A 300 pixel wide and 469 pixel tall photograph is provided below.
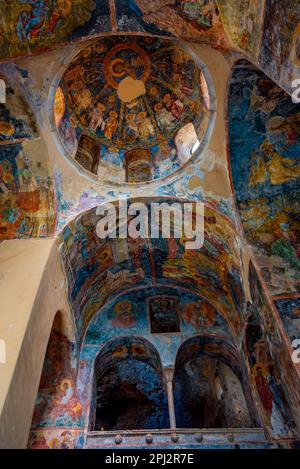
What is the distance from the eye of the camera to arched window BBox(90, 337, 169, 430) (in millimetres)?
12086

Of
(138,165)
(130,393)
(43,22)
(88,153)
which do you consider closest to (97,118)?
(88,153)

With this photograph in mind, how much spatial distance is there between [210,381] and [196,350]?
3604mm

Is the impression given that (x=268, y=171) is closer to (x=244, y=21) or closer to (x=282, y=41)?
(x=244, y=21)

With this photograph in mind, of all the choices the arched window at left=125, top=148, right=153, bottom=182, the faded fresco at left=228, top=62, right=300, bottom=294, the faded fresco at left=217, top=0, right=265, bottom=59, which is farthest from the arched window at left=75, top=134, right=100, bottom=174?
the faded fresco at left=217, top=0, right=265, bottom=59

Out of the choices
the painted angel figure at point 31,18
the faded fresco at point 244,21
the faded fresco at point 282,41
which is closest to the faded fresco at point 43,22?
the painted angel figure at point 31,18

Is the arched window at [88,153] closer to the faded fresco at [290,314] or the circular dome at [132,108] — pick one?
the circular dome at [132,108]

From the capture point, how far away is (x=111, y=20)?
637cm

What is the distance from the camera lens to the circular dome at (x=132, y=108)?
8391 mm

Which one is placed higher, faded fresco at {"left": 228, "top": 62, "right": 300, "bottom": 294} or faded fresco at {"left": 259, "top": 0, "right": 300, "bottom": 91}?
faded fresco at {"left": 228, "top": 62, "right": 300, "bottom": 294}

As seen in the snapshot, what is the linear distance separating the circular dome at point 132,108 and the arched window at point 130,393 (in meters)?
6.28

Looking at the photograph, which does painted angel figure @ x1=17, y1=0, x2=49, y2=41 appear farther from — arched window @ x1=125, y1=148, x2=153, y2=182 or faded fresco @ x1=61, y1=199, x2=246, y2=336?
arched window @ x1=125, y1=148, x2=153, y2=182

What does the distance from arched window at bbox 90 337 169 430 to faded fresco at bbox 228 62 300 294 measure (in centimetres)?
622

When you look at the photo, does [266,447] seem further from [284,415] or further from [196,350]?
[196,350]

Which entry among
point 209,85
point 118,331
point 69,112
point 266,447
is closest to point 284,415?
point 266,447
